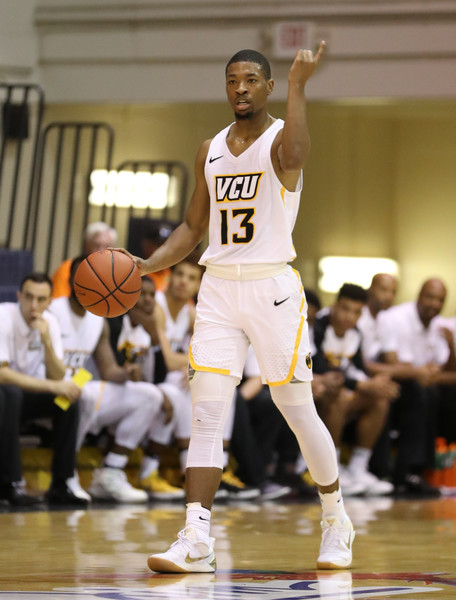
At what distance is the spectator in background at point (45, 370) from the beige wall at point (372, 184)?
15.0 feet

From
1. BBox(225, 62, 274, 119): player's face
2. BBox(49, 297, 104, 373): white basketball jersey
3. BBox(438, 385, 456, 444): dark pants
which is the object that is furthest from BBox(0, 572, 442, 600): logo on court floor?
BBox(438, 385, 456, 444): dark pants

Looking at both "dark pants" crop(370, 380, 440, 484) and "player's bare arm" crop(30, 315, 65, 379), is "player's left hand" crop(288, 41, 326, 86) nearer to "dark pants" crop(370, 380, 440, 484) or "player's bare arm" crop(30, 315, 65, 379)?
"player's bare arm" crop(30, 315, 65, 379)

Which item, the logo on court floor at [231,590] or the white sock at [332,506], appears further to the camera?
the white sock at [332,506]

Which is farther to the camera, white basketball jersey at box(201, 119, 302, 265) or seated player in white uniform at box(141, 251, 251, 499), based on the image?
seated player in white uniform at box(141, 251, 251, 499)

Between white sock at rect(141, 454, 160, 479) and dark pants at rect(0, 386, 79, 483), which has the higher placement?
dark pants at rect(0, 386, 79, 483)

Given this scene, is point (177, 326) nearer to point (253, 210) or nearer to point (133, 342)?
point (133, 342)

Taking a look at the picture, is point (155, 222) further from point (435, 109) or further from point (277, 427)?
point (435, 109)

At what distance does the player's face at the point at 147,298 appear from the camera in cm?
675

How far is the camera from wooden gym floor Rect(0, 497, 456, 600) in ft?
9.91

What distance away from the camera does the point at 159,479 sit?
22.3 ft

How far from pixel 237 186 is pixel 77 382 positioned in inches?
112

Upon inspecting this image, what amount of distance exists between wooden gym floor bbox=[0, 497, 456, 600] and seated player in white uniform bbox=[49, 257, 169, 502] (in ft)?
1.34

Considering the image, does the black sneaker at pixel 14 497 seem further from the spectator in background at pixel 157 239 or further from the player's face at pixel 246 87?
the player's face at pixel 246 87

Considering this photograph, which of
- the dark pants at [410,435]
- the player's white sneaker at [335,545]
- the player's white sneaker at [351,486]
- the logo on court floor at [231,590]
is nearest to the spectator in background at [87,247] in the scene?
the player's white sneaker at [351,486]
